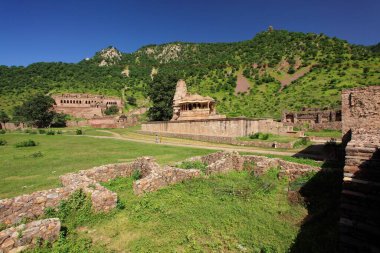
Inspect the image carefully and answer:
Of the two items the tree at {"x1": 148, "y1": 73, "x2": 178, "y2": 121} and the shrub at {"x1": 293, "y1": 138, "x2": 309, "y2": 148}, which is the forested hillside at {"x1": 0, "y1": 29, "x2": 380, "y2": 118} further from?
the shrub at {"x1": 293, "y1": 138, "x2": 309, "y2": 148}

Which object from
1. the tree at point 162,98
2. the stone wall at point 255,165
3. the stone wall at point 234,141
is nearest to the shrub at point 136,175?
the stone wall at point 255,165

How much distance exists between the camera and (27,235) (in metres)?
5.32

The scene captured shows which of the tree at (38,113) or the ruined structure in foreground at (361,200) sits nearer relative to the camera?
the ruined structure in foreground at (361,200)

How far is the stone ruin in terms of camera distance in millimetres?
5434

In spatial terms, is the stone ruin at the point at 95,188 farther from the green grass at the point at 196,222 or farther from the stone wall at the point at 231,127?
the stone wall at the point at 231,127

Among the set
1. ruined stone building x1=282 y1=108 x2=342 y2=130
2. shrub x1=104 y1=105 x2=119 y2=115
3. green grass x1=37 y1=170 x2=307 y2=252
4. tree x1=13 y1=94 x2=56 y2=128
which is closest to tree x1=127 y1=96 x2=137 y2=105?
shrub x1=104 y1=105 x2=119 y2=115

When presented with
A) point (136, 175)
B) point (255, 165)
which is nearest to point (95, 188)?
point (136, 175)

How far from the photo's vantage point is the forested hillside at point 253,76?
5216 cm

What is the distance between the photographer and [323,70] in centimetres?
6469

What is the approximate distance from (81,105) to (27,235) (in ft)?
264

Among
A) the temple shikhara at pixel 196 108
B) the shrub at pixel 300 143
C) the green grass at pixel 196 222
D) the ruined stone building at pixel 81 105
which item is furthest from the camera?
the ruined stone building at pixel 81 105

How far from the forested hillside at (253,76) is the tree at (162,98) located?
288 millimetres

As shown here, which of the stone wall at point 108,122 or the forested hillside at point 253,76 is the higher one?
the forested hillside at point 253,76

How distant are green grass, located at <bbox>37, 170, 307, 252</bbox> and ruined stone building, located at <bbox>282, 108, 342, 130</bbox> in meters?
26.2
